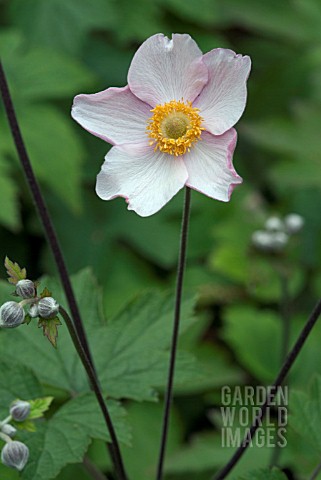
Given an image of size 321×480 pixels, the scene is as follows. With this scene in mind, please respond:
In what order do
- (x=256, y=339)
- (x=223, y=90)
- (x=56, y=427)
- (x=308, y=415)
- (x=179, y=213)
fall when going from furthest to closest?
(x=179, y=213), (x=256, y=339), (x=308, y=415), (x=56, y=427), (x=223, y=90)

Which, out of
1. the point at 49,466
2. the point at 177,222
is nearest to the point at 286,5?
the point at 177,222

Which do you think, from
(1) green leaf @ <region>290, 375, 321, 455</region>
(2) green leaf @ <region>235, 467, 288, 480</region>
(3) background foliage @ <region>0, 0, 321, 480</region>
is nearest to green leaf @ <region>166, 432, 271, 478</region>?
(3) background foliage @ <region>0, 0, 321, 480</region>

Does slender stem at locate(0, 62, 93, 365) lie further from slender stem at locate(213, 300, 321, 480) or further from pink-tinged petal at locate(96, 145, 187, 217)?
slender stem at locate(213, 300, 321, 480)

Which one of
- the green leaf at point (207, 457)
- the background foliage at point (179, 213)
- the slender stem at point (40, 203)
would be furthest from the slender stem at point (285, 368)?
the green leaf at point (207, 457)

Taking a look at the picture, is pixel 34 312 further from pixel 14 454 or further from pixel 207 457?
pixel 207 457

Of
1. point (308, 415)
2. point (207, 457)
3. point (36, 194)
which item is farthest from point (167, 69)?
point (207, 457)

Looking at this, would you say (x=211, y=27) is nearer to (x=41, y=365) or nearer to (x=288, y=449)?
(x=288, y=449)
